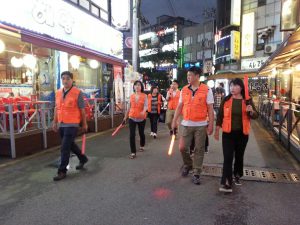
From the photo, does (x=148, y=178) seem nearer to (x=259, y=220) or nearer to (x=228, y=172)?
(x=228, y=172)

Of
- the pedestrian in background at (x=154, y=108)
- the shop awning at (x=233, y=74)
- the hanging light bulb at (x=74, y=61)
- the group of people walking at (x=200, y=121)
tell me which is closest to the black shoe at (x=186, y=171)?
the group of people walking at (x=200, y=121)

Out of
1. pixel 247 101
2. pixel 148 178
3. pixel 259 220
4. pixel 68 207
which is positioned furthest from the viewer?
pixel 148 178

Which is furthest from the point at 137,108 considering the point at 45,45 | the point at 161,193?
the point at 45,45

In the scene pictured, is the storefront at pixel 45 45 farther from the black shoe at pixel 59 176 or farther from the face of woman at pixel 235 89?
the face of woman at pixel 235 89

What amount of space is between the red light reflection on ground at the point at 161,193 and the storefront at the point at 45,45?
577 cm

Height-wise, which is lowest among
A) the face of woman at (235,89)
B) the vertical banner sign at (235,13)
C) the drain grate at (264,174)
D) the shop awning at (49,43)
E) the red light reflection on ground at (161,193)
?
the drain grate at (264,174)

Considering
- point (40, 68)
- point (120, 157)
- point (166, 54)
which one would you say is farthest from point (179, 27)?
point (120, 157)

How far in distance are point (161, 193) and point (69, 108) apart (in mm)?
2227

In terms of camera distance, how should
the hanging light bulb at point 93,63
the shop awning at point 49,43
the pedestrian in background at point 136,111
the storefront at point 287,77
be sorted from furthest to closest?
the hanging light bulb at point 93,63
the storefront at point 287,77
the shop awning at point 49,43
the pedestrian in background at point 136,111

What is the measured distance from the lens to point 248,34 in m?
28.5

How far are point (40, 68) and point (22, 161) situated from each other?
20.5ft

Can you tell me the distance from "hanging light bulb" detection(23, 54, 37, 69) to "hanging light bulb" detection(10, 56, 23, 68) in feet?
0.53

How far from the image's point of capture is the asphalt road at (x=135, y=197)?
3.72 meters

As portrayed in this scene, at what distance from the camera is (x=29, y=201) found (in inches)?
169
